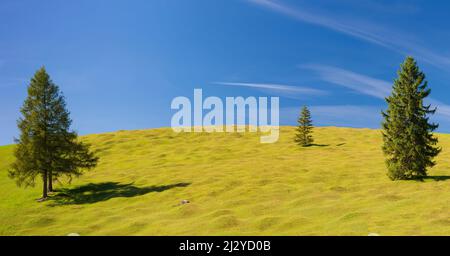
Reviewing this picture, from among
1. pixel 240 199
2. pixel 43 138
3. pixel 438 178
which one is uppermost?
pixel 43 138

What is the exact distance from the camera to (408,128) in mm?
48438

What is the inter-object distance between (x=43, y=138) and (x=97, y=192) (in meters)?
9.97

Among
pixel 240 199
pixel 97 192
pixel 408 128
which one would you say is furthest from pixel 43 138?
pixel 408 128

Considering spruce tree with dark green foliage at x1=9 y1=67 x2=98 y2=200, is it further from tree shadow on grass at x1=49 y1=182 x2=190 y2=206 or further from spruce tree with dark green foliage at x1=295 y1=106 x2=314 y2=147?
spruce tree with dark green foliage at x1=295 y1=106 x2=314 y2=147

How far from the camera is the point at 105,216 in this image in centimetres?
4181

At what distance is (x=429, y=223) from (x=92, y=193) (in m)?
40.5

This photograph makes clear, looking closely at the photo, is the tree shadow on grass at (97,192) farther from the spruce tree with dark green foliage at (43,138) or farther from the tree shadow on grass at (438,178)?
the tree shadow on grass at (438,178)

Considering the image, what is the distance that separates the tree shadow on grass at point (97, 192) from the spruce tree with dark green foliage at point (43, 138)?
8.06 ft

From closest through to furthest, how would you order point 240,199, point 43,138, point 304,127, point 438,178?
1. point 240,199
2. point 438,178
3. point 43,138
4. point 304,127

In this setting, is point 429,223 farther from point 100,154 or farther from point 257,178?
point 100,154

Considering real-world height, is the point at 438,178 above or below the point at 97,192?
above

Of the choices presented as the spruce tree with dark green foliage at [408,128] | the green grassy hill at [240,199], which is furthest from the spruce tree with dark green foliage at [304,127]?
the spruce tree with dark green foliage at [408,128]

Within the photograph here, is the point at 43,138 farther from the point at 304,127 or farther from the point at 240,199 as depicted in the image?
the point at 304,127
